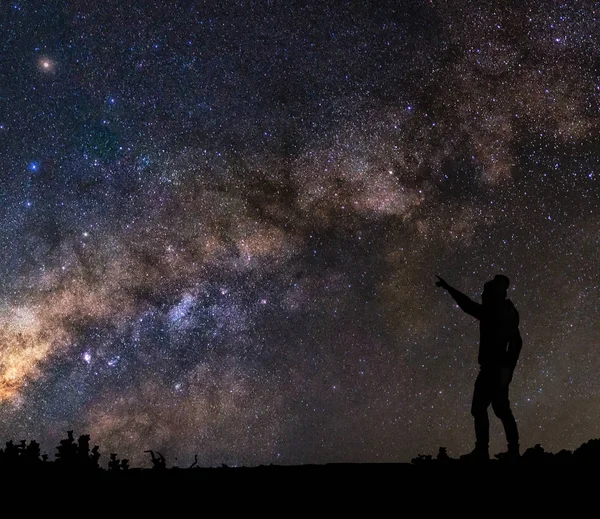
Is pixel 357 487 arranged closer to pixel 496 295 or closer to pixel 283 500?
pixel 283 500

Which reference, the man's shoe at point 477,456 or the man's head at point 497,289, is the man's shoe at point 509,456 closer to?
the man's shoe at point 477,456

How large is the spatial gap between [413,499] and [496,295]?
305cm

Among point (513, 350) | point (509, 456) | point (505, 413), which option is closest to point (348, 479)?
point (509, 456)

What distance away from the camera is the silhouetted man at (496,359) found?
259 inches

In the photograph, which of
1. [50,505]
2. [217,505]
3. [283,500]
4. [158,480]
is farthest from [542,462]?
[50,505]

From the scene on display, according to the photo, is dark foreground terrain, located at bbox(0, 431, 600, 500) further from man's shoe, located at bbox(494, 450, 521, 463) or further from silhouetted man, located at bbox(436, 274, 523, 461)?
silhouetted man, located at bbox(436, 274, 523, 461)

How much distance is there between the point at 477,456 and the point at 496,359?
1.16m

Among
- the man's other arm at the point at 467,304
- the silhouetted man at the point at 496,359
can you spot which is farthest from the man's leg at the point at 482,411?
the man's other arm at the point at 467,304

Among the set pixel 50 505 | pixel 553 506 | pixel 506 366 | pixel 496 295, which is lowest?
pixel 553 506

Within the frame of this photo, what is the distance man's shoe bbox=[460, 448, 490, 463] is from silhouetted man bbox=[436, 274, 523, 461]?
1 centimetres

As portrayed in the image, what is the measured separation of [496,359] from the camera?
21.9ft

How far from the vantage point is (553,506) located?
14.1 feet

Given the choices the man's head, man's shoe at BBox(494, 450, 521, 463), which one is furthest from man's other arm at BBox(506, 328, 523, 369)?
man's shoe at BBox(494, 450, 521, 463)

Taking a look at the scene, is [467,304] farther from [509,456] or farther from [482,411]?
[509,456]
